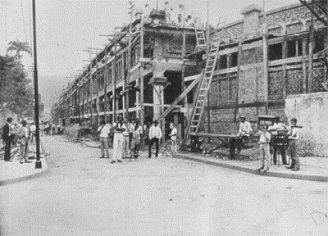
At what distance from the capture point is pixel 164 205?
21.9 feet

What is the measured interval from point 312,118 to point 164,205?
30.1ft

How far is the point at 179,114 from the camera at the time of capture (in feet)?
82.4

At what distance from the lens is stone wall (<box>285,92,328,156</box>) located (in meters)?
13.4

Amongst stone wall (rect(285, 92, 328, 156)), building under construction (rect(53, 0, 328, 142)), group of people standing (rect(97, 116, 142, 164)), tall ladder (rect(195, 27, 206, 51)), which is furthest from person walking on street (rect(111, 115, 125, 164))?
tall ladder (rect(195, 27, 206, 51))

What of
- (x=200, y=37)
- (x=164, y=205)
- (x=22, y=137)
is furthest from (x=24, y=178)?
(x=200, y=37)

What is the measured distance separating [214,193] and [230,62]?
12724mm

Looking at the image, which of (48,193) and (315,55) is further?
(315,55)

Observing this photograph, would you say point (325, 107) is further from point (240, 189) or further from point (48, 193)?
point (48, 193)

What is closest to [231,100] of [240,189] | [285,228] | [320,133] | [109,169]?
[320,133]

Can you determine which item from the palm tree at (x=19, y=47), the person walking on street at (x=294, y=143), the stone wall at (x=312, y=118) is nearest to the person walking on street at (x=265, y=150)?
the person walking on street at (x=294, y=143)

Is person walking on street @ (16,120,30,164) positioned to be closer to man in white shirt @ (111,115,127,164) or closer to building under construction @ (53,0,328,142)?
man in white shirt @ (111,115,127,164)

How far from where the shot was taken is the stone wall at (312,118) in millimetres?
13352

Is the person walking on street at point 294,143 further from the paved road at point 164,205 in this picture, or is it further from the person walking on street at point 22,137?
the person walking on street at point 22,137

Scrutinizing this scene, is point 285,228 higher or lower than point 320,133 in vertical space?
lower
